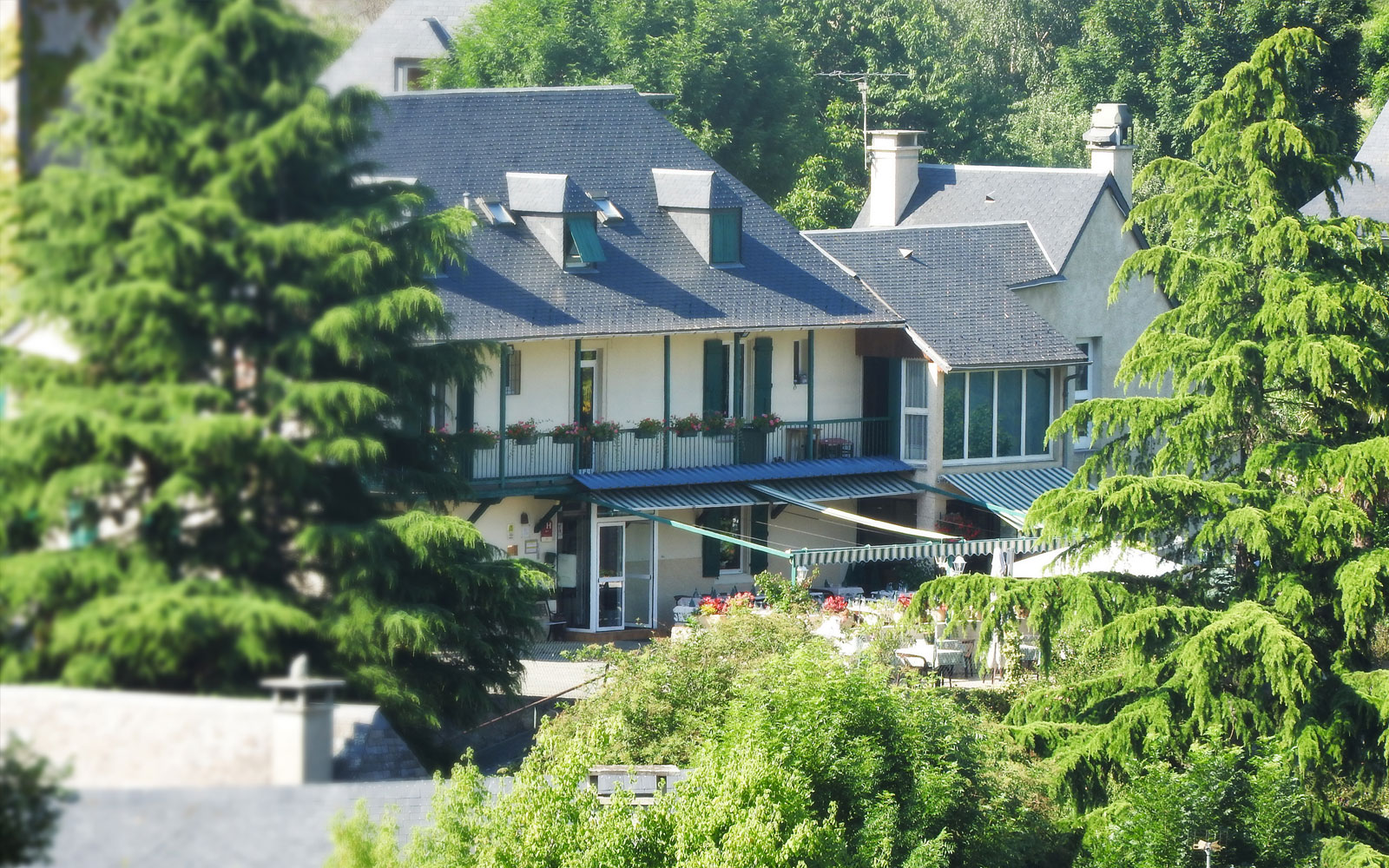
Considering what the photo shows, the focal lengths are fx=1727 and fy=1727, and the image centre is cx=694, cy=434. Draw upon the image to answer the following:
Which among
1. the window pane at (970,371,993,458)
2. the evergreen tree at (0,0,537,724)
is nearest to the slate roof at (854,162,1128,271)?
the window pane at (970,371,993,458)

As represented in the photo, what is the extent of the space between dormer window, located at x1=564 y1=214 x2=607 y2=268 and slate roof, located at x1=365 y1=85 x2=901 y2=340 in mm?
283

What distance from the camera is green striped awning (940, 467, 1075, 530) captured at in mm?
28625

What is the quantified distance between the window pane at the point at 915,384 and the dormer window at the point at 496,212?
7.40 meters

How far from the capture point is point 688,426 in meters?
27.8

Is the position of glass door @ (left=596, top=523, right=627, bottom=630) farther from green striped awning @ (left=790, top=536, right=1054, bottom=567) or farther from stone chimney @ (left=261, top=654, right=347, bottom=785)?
stone chimney @ (left=261, top=654, right=347, bottom=785)

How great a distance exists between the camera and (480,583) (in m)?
9.38

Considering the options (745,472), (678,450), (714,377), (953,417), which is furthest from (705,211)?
(953,417)

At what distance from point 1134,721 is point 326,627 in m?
11.1

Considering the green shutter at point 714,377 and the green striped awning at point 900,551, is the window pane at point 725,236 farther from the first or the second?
the green striped awning at point 900,551

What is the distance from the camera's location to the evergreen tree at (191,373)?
3629 mm


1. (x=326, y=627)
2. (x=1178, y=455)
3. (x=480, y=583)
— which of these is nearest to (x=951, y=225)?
(x=1178, y=455)

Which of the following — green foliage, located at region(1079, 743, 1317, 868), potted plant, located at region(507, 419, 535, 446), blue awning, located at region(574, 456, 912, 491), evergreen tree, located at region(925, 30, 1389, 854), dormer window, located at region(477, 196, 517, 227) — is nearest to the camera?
evergreen tree, located at region(925, 30, 1389, 854)

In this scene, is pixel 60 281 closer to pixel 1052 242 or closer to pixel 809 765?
pixel 809 765

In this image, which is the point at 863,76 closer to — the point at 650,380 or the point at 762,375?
the point at 762,375
